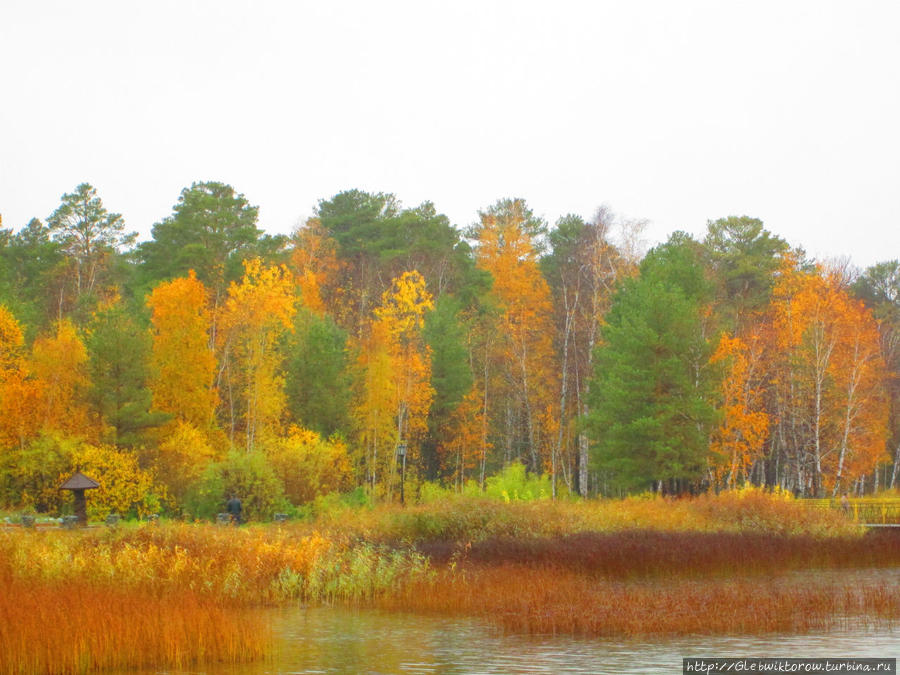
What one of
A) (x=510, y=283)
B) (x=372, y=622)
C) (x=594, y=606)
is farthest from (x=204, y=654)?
(x=510, y=283)

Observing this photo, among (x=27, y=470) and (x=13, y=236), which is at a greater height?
(x=13, y=236)

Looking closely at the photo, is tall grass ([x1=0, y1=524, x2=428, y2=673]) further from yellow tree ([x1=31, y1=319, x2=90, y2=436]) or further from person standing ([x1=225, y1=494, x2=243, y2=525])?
yellow tree ([x1=31, y1=319, x2=90, y2=436])

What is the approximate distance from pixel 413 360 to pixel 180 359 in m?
10.9

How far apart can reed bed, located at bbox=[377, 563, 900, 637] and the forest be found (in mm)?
16945

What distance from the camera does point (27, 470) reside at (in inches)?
1510

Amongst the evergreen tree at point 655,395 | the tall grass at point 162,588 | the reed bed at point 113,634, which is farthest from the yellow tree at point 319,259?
the reed bed at point 113,634

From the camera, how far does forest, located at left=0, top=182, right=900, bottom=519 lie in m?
39.1

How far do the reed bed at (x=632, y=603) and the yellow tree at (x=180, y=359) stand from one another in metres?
26.1

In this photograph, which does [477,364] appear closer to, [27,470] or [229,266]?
[229,266]

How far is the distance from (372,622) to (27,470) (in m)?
26.1

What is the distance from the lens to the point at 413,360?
4866 centimetres

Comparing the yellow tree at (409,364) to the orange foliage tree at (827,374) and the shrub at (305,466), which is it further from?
the orange foliage tree at (827,374)

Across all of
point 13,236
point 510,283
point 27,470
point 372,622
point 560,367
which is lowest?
point 372,622

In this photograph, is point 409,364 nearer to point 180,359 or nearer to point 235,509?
point 180,359
